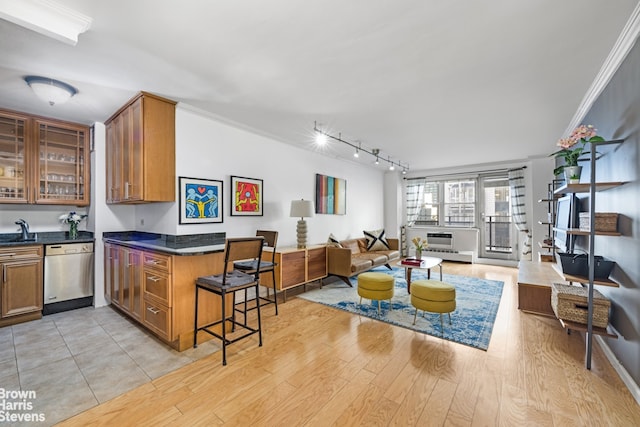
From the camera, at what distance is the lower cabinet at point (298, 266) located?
386cm

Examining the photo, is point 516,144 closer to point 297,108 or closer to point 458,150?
point 458,150

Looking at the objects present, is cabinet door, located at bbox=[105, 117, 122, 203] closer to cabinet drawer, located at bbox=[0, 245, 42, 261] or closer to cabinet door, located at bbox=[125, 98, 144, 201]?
cabinet door, located at bbox=[125, 98, 144, 201]

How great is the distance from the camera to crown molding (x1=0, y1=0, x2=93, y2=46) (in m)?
1.63

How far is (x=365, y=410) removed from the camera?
1.76m

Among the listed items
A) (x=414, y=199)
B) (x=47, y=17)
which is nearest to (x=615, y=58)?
(x=47, y=17)

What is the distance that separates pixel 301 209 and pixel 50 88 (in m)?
3.08

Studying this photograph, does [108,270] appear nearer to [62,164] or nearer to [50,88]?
[62,164]

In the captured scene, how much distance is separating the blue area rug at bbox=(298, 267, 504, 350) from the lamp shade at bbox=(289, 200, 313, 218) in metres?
1.28

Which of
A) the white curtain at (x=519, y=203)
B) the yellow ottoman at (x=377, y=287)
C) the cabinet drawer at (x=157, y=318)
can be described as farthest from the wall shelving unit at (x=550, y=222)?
the cabinet drawer at (x=157, y=318)

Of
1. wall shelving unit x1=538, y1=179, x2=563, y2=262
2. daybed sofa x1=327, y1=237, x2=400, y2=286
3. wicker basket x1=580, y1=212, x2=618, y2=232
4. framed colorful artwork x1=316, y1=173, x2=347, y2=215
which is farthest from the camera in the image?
framed colorful artwork x1=316, y1=173, x2=347, y2=215

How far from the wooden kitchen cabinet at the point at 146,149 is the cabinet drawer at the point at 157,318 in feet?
3.79

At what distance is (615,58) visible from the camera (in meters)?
2.18

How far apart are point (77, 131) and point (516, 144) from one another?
7.16m

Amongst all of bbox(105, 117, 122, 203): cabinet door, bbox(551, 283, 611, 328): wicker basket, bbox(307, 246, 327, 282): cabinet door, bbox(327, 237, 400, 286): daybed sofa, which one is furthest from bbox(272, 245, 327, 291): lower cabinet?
bbox(551, 283, 611, 328): wicker basket
